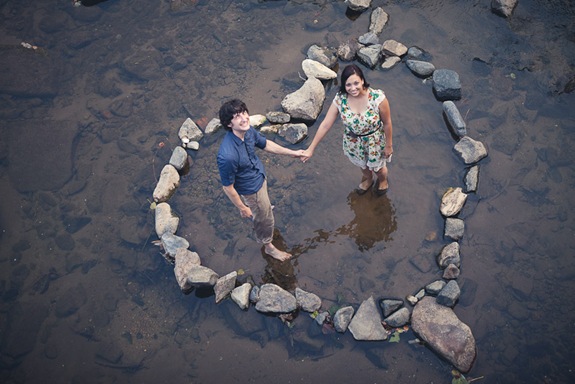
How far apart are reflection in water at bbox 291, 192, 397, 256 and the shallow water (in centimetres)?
2

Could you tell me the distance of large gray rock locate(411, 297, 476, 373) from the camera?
4844 millimetres

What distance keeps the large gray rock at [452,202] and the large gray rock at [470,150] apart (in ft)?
1.88

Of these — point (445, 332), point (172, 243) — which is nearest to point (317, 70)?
point (172, 243)

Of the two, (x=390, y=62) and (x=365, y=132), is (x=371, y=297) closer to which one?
Answer: (x=365, y=132)

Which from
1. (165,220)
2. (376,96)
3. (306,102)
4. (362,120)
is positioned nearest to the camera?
(376,96)

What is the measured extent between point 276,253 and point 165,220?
1745mm

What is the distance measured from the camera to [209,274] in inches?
220

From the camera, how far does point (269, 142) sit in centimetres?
504

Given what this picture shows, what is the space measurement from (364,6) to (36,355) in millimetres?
7972

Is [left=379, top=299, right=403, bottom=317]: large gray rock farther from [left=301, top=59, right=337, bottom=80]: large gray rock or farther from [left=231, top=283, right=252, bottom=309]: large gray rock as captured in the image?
[left=301, top=59, right=337, bottom=80]: large gray rock

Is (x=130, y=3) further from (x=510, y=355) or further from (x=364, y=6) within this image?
(x=510, y=355)

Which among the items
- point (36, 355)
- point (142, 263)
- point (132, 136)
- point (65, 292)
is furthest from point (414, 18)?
point (36, 355)

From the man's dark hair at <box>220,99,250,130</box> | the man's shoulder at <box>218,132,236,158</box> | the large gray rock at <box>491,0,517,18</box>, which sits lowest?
the man's shoulder at <box>218,132,236,158</box>

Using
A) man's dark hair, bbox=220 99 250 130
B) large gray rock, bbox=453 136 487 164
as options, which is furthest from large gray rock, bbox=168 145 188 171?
large gray rock, bbox=453 136 487 164
